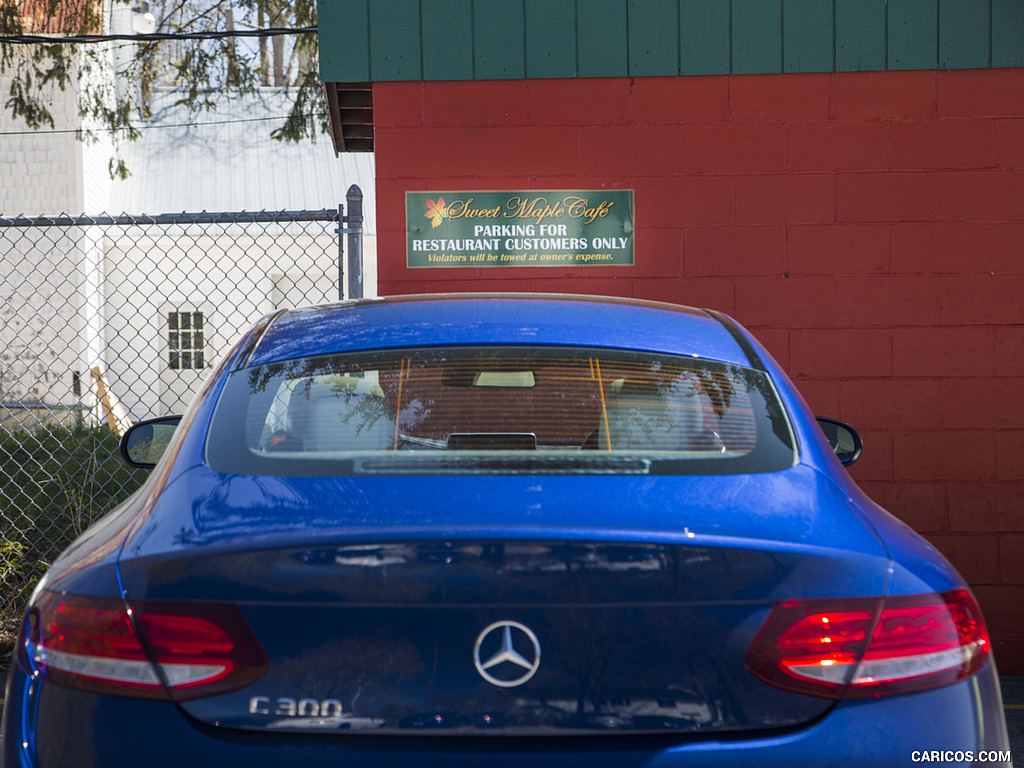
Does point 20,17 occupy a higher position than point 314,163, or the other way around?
point 20,17

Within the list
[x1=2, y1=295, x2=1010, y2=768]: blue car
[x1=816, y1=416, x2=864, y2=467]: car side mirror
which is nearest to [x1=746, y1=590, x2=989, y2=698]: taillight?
[x1=2, y1=295, x2=1010, y2=768]: blue car

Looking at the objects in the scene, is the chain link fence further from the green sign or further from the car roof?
the car roof

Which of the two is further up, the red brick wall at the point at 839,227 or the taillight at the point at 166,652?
the red brick wall at the point at 839,227

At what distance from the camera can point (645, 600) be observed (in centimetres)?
145

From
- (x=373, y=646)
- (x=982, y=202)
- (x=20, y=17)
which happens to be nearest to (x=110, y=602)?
(x=373, y=646)

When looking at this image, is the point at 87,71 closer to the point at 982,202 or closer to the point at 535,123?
the point at 535,123

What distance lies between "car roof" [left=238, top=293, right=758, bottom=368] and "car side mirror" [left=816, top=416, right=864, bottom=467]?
51 centimetres

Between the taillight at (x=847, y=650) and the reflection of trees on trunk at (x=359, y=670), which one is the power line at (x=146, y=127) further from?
the taillight at (x=847, y=650)

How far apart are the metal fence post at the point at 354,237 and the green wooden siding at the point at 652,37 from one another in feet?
2.23

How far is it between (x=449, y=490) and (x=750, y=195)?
11.5 ft

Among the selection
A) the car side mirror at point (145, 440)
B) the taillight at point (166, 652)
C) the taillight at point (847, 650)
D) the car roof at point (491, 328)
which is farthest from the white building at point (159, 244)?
the taillight at point (847, 650)

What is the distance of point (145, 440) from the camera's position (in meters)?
2.93

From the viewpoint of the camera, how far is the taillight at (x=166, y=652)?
4.77ft

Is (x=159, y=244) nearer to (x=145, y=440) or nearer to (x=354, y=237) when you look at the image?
(x=354, y=237)
